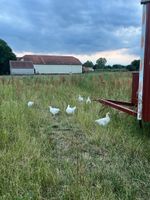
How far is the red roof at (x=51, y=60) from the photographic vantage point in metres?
69.4

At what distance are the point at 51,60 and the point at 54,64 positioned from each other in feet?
5.70

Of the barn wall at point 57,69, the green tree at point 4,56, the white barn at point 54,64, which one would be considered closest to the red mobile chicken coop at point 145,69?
the green tree at point 4,56

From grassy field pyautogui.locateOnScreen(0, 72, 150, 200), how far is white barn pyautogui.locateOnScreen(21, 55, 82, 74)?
61.6 metres

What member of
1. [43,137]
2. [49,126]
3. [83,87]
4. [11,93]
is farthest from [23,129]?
[83,87]

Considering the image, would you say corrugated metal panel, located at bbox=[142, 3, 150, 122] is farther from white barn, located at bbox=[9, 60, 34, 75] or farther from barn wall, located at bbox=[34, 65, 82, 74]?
barn wall, located at bbox=[34, 65, 82, 74]

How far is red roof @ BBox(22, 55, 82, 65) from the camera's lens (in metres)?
69.4

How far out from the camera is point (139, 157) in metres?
3.15

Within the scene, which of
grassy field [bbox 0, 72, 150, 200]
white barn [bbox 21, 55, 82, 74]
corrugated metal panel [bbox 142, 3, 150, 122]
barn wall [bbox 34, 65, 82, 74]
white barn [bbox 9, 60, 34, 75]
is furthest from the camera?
white barn [bbox 21, 55, 82, 74]

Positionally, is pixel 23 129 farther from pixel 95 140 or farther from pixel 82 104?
pixel 82 104

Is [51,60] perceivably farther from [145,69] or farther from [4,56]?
[145,69]

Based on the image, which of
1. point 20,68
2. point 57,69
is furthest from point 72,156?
point 57,69

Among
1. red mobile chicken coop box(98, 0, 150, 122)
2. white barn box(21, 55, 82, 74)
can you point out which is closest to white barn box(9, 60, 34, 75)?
white barn box(21, 55, 82, 74)

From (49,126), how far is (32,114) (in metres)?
0.71

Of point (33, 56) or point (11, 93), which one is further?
point (33, 56)
